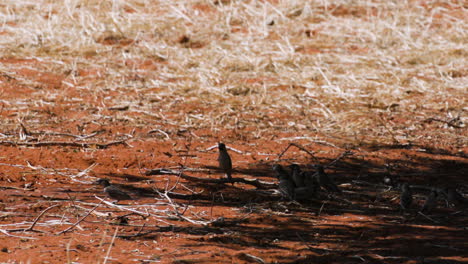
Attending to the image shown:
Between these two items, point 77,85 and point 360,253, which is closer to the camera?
point 360,253

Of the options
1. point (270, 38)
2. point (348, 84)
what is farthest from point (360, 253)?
point (270, 38)

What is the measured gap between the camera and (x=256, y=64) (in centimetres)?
1262

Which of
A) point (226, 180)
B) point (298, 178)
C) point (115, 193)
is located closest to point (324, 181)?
point (298, 178)

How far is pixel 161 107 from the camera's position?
10414 mm

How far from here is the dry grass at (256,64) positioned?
9.93 metres

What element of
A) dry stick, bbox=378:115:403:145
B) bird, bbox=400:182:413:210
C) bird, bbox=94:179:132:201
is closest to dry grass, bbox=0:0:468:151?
dry stick, bbox=378:115:403:145

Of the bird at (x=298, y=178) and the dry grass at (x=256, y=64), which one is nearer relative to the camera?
the bird at (x=298, y=178)

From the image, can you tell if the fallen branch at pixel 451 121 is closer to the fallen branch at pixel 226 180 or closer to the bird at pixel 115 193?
the fallen branch at pixel 226 180

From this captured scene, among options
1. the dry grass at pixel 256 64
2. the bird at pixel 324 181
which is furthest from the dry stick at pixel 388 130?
the bird at pixel 324 181

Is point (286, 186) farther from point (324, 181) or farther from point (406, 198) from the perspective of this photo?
point (406, 198)

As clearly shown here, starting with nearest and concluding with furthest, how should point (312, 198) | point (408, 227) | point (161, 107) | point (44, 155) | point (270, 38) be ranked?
point (408, 227)
point (312, 198)
point (44, 155)
point (161, 107)
point (270, 38)

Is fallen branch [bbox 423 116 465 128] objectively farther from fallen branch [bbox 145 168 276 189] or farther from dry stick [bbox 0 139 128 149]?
dry stick [bbox 0 139 128 149]

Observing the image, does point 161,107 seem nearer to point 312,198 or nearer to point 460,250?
point 312,198

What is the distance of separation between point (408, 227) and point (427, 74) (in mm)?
7407
